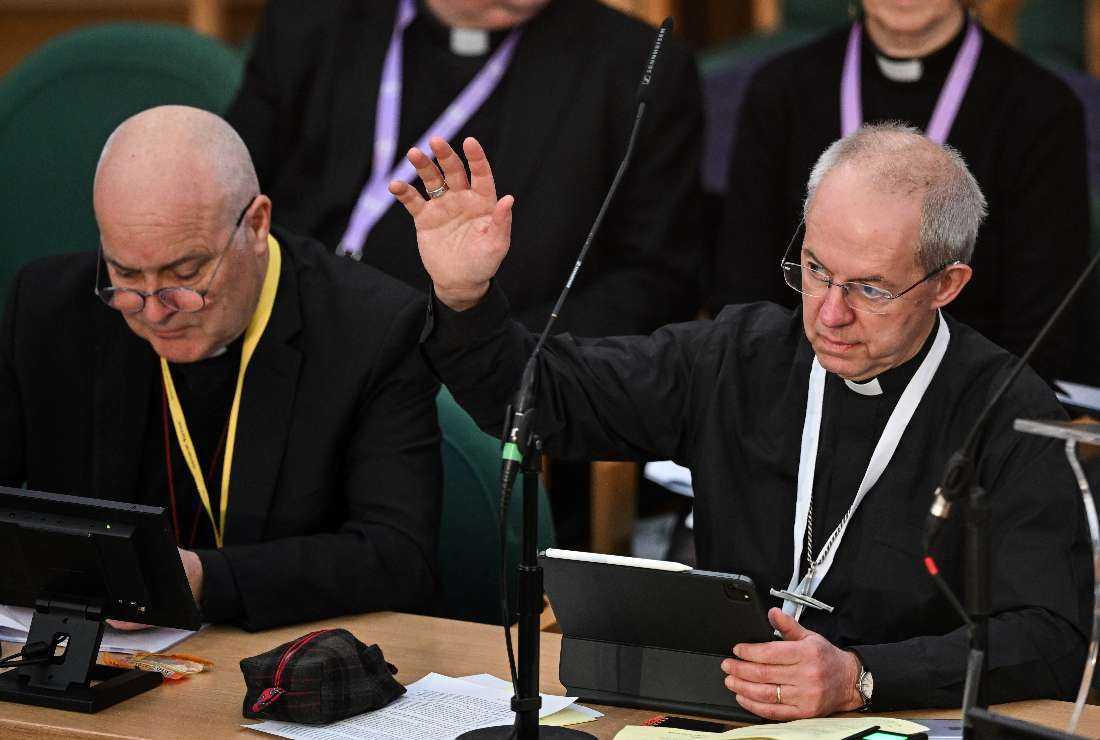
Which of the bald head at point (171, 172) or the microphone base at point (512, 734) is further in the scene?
the bald head at point (171, 172)

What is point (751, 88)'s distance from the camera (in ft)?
12.6

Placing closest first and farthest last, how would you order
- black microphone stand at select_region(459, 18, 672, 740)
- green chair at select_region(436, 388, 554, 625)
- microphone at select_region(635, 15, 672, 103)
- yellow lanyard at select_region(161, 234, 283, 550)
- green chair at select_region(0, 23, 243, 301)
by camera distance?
black microphone stand at select_region(459, 18, 672, 740) < microphone at select_region(635, 15, 672, 103) < yellow lanyard at select_region(161, 234, 283, 550) < green chair at select_region(436, 388, 554, 625) < green chair at select_region(0, 23, 243, 301)

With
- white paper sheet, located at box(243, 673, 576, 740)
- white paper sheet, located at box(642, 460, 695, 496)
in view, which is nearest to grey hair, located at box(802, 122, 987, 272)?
white paper sheet, located at box(642, 460, 695, 496)

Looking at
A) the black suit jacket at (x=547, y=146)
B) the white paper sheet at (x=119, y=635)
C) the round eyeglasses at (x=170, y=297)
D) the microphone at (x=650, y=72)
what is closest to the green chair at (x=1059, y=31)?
the black suit jacket at (x=547, y=146)

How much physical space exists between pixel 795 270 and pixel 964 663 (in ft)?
2.14

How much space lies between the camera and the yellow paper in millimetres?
1906

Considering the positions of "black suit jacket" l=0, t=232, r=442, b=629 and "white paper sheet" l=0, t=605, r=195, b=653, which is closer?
"white paper sheet" l=0, t=605, r=195, b=653

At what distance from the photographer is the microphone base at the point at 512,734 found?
6.37ft

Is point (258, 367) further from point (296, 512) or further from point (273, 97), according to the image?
point (273, 97)

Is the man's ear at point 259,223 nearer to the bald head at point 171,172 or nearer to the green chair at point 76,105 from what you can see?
the bald head at point 171,172

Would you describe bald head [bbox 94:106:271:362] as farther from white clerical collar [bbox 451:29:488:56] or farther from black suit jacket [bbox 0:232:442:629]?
white clerical collar [bbox 451:29:488:56]

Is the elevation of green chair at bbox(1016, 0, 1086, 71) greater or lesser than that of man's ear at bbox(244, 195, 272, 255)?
greater

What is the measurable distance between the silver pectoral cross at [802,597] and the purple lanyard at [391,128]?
1747 millimetres

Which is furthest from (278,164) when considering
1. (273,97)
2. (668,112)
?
(668,112)
